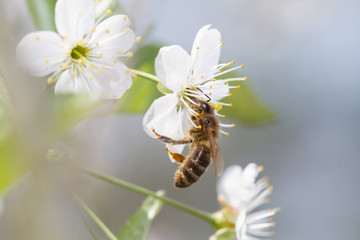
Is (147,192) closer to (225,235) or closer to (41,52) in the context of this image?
(225,235)

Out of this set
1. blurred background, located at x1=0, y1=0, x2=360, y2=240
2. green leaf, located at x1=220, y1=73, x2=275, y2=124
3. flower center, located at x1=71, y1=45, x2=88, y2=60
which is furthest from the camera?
blurred background, located at x1=0, y1=0, x2=360, y2=240

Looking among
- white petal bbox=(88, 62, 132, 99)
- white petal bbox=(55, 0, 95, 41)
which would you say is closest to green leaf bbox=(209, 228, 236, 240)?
white petal bbox=(88, 62, 132, 99)

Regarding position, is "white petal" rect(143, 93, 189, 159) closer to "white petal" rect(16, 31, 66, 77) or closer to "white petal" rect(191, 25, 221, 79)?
"white petal" rect(191, 25, 221, 79)

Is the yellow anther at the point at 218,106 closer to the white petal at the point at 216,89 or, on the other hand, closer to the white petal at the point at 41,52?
the white petal at the point at 216,89

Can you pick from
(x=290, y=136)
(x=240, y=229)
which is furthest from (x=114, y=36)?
(x=290, y=136)

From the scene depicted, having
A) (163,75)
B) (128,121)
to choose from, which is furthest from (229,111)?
(128,121)

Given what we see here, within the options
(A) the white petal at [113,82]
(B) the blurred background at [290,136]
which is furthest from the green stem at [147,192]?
(B) the blurred background at [290,136]
